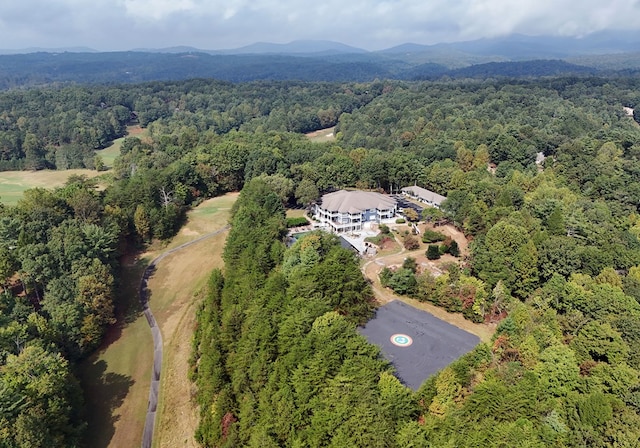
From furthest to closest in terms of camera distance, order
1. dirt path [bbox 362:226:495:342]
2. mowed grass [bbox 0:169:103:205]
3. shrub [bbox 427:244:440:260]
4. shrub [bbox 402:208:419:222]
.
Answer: mowed grass [bbox 0:169:103:205] < shrub [bbox 402:208:419:222] < shrub [bbox 427:244:440:260] < dirt path [bbox 362:226:495:342]

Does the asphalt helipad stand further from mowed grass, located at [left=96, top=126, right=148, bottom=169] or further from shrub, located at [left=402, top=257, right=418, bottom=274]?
mowed grass, located at [left=96, top=126, right=148, bottom=169]

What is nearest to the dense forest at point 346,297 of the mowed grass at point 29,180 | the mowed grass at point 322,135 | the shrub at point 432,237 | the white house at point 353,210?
the shrub at point 432,237

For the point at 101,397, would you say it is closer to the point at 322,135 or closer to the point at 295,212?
the point at 295,212

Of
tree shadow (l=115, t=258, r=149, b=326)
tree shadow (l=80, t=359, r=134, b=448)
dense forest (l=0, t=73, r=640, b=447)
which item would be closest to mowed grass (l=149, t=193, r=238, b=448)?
tree shadow (l=115, t=258, r=149, b=326)

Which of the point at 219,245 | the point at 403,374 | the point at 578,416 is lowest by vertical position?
the point at 219,245

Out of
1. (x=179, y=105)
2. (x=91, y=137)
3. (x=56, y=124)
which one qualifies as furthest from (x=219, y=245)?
(x=179, y=105)

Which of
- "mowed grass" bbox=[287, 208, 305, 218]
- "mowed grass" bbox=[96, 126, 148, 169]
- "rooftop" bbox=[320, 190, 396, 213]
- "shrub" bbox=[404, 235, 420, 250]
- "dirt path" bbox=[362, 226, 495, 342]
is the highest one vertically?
"rooftop" bbox=[320, 190, 396, 213]

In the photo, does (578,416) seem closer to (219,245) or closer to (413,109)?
(219,245)
